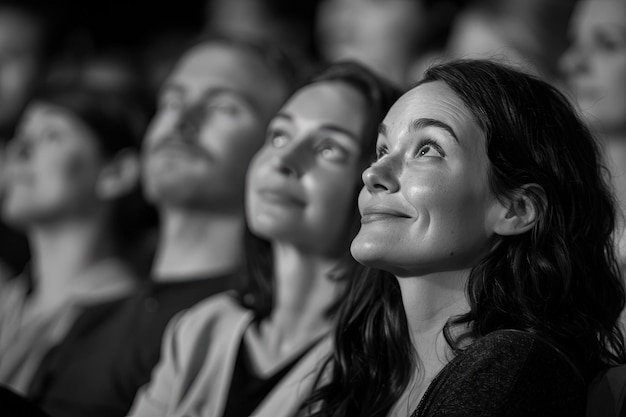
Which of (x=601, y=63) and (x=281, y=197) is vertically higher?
(x=601, y=63)

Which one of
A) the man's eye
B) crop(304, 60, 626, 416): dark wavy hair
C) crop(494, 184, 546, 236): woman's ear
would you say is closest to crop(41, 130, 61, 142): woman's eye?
the man's eye

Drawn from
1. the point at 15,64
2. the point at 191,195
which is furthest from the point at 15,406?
A: the point at 15,64

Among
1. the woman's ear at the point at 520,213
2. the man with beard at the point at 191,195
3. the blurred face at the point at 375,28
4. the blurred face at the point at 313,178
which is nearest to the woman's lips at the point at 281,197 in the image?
the blurred face at the point at 313,178

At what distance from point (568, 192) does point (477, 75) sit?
0.18 meters

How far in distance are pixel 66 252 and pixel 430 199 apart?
131 cm

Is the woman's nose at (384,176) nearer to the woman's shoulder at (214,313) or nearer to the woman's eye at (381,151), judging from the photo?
the woman's eye at (381,151)

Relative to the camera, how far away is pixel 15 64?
3221mm

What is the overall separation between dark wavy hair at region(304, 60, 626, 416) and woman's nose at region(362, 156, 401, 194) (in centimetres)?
11

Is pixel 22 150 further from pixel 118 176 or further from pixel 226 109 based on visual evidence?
pixel 226 109

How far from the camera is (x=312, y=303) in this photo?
5.31 ft

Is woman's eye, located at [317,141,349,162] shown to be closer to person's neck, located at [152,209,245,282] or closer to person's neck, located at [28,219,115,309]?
person's neck, located at [152,209,245,282]

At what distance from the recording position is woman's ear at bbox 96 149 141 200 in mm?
2281

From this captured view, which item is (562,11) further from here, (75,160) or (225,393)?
(225,393)

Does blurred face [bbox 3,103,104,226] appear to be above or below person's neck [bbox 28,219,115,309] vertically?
above
